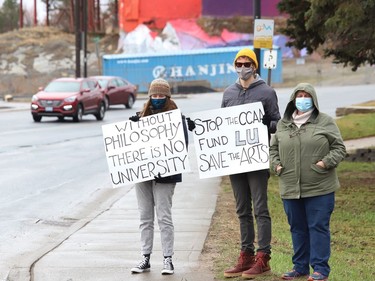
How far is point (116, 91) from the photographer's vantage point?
40.2 meters

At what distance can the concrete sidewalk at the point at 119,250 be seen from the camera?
772 cm

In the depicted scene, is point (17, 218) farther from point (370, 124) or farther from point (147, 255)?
point (370, 124)

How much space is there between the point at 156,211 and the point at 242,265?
93 centimetres

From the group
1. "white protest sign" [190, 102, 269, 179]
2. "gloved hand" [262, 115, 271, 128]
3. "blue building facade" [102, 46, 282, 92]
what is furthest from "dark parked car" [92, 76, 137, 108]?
"gloved hand" [262, 115, 271, 128]

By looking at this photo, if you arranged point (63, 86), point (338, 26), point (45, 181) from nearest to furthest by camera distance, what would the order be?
1. point (338, 26)
2. point (45, 181)
3. point (63, 86)

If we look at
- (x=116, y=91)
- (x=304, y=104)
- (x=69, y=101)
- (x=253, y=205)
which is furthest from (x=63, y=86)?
(x=304, y=104)

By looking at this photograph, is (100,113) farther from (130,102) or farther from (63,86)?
(130,102)

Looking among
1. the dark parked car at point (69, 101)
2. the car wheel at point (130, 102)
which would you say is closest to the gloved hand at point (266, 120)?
the dark parked car at point (69, 101)

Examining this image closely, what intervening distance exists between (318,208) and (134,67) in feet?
187

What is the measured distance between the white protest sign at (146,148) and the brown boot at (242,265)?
95 centimetres

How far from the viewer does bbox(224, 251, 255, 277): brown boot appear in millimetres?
7469

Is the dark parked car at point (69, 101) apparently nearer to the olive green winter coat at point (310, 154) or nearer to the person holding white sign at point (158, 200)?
the person holding white sign at point (158, 200)

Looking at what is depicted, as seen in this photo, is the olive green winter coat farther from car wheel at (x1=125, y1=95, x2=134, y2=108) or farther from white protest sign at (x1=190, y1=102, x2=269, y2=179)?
car wheel at (x1=125, y1=95, x2=134, y2=108)

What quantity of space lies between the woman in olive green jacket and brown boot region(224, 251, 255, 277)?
708 millimetres
